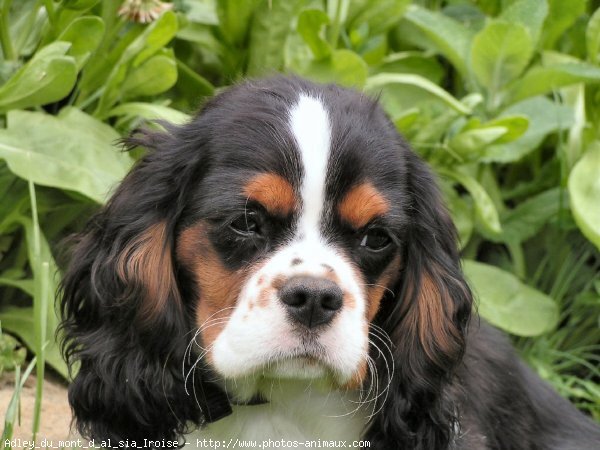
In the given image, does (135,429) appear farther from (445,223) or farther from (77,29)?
(77,29)

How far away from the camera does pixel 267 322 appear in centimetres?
320

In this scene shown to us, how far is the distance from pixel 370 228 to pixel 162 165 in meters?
0.70

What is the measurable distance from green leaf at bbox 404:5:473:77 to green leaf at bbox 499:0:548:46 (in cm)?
23

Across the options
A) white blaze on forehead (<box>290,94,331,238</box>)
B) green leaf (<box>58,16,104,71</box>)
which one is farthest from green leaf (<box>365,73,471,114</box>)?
white blaze on forehead (<box>290,94,331,238</box>)

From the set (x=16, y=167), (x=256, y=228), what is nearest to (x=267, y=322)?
(x=256, y=228)

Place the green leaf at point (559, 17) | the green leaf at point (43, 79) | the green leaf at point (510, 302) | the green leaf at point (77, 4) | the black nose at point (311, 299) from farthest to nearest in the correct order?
1. the green leaf at point (559, 17)
2. the green leaf at point (510, 302)
3. the green leaf at point (77, 4)
4. the green leaf at point (43, 79)
5. the black nose at point (311, 299)

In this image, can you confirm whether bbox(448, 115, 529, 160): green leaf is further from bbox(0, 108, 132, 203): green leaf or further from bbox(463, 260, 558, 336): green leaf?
bbox(0, 108, 132, 203): green leaf

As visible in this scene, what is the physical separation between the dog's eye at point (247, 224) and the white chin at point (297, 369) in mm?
398

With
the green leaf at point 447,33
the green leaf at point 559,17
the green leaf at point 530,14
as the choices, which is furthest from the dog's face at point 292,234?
the green leaf at point 559,17

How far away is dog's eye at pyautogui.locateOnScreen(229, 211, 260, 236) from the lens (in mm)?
3359

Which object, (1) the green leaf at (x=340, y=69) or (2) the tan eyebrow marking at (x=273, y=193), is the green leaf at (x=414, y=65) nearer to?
(1) the green leaf at (x=340, y=69)

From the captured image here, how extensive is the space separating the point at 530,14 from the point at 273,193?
3019 mm

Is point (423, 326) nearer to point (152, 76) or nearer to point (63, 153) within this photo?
point (63, 153)

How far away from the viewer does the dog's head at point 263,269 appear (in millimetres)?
3268
